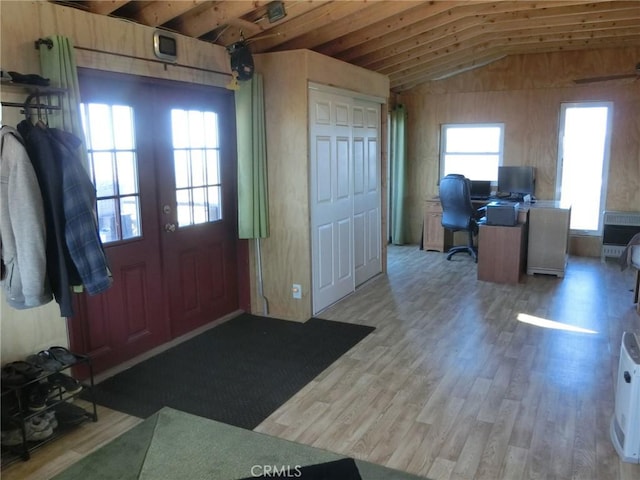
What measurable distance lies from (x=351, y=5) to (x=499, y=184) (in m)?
3.94

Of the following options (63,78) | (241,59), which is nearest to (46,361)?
(63,78)

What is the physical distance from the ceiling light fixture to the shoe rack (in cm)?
258

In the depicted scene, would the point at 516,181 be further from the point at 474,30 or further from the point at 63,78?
the point at 63,78

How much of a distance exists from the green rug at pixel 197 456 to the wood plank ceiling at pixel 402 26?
2.52 metres

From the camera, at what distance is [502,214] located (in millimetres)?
5707

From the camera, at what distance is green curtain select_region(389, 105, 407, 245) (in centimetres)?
764

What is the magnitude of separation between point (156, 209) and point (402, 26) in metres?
2.66

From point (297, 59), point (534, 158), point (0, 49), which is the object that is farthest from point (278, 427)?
point (534, 158)

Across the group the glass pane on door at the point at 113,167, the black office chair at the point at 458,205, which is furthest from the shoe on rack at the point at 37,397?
the black office chair at the point at 458,205

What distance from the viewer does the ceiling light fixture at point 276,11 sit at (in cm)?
366

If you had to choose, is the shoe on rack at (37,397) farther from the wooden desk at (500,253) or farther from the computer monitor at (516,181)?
the computer monitor at (516,181)

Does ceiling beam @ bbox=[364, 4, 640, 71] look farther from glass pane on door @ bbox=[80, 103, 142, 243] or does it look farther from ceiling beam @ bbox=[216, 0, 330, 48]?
glass pane on door @ bbox=[80, 103, 142, 243]

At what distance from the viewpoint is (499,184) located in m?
7.07

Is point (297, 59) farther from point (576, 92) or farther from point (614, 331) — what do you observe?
point (576, 92)
